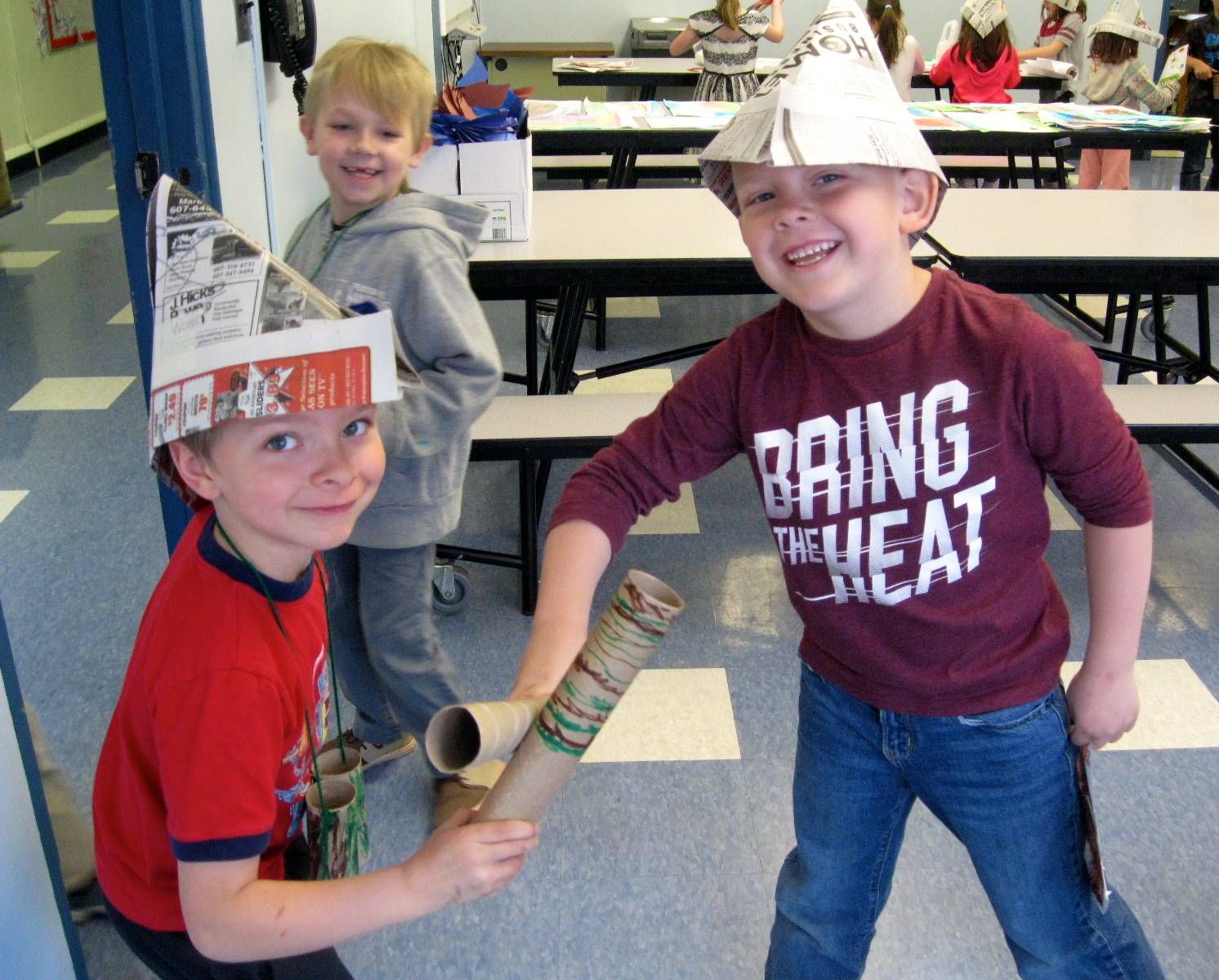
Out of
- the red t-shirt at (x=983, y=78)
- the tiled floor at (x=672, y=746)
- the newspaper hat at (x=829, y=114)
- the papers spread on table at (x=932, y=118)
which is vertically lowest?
the tiled floor at (x=672, y=746)

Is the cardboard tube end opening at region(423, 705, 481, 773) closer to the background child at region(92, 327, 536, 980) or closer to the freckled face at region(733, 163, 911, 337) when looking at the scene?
the background child at region(92, 327, 536, 980)

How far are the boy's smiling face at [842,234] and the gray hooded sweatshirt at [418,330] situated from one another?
1.99 ft

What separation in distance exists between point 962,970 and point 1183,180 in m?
5.82

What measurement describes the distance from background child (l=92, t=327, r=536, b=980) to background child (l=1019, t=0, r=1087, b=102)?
20.9 ft

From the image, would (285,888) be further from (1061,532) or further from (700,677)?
(1061,532)

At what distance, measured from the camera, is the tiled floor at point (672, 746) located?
158cm

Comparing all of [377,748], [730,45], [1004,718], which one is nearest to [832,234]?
[1004,718]

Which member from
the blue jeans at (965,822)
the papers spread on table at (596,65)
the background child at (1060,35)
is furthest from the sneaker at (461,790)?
the background child at (1060,35)

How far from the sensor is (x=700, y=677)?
7.16ft

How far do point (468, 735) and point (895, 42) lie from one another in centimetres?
542

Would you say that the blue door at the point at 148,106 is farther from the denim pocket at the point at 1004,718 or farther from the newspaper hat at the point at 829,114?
the denim pocket at the point at 1004,718

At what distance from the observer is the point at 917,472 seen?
3.36 feet

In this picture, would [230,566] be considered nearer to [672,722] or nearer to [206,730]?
[206,730]

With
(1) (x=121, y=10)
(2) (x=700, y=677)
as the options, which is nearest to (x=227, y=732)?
(2) (x=700, y=677)
